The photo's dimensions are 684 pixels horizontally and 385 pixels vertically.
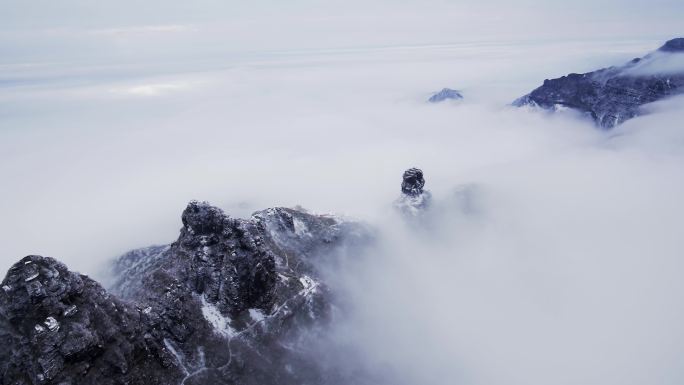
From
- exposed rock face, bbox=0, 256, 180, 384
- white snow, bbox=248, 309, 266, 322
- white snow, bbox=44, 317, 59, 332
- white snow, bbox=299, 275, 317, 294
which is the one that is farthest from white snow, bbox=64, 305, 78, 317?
white snow, bbox=299, 275, 317, 294

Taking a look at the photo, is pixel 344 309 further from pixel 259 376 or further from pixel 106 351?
pixel 106 351

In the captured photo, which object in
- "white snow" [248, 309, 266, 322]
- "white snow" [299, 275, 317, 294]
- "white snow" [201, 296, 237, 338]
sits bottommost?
"white snow" [299, 275, 317, 294]

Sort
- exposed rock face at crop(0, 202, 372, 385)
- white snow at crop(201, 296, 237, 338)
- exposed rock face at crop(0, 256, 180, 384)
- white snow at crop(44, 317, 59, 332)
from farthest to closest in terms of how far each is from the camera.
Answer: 1. white snow at crop(201, 296, 237, 338)
2. white snow at crop(44, 317, 59, 332)
3. exposed rock face at crop(0, 202, 372, 385)
4. exposed rock face at crop(0, 256, 180, 384)

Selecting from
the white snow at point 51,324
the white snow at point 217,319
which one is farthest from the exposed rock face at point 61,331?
the white snow at point 217,319

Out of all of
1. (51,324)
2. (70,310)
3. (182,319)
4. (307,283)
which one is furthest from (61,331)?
(307,283)

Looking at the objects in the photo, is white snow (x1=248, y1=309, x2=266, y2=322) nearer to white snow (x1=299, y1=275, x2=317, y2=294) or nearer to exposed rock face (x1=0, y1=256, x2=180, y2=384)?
white snow (x1=299, y1=275, x2=317, y2=294)

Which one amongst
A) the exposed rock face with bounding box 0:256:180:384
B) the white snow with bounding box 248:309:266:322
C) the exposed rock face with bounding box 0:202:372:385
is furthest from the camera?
the white snow with bounding box 248:309:266:322
